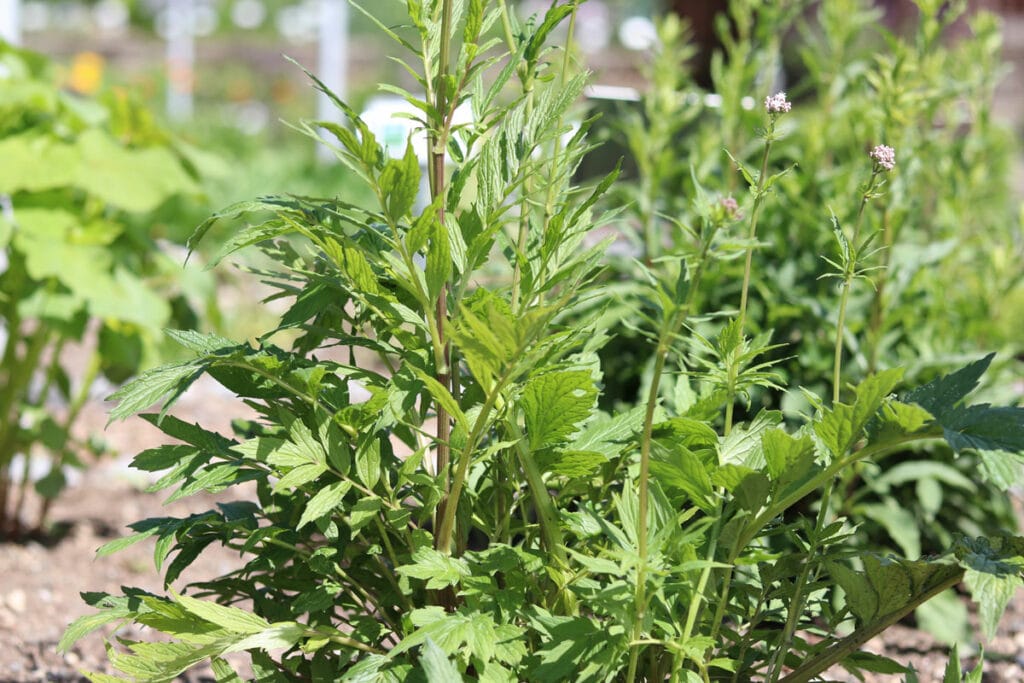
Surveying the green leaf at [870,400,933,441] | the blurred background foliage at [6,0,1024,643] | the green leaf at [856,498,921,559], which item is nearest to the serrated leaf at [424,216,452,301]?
the green leaf at [870,400,933,441]

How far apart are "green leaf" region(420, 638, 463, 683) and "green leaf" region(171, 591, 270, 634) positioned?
266mm

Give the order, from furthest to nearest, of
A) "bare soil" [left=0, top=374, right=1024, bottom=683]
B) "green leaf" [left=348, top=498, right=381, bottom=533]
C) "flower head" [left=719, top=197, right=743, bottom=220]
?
"bare soil" [left=0, top=374, right=1024, bottom=683]
"green leaf" [left=348, top=498, right=381, bottom=533]
"flower head" [left=719, top=197, right=743, bottom=220]

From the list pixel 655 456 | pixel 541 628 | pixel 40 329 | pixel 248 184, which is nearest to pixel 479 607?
pixel 541 628

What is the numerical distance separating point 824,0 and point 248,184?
5.92 m

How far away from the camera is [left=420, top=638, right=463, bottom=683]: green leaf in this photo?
A: 3.81 ft

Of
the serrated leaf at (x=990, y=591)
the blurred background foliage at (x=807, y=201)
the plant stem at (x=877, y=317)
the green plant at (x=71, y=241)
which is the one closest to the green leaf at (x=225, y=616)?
the serrated leaf at (x=990, y=591)

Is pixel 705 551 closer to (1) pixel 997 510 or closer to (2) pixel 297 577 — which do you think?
(2) pixel 297 577

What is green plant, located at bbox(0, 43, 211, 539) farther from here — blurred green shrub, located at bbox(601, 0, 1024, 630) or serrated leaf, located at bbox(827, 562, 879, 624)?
serrated leaf, located at bbox(827, 562, 879, 624)

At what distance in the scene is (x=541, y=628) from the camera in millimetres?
1274

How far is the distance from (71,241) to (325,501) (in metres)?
1.63

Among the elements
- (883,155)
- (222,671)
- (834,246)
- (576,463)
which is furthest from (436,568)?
(834,246)

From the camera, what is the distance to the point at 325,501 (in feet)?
4.24

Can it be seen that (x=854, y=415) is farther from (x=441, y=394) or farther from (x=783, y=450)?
(x=441, y=394)

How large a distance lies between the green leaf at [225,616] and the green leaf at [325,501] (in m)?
0.15
